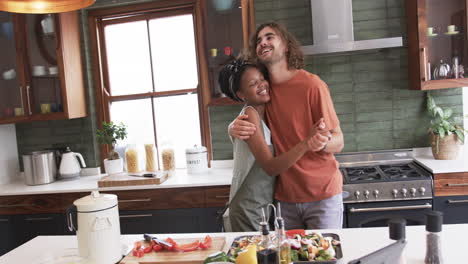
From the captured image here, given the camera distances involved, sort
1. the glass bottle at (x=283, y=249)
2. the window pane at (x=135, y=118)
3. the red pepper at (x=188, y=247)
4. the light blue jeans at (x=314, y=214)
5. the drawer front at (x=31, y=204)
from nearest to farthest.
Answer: the glass bottle at (x=283, y=249)
the red pepper at (x=188, y=247)
the light blue jeans at (x=314, y=214)
the drawer front at (x=31, y=204)
the window pane at (x=135, y=118)

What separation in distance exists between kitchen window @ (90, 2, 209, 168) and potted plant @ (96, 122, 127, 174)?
9.3 inches

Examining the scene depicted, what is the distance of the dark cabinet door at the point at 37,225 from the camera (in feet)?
10.6

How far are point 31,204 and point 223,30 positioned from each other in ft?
6.56

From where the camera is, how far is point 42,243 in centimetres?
188

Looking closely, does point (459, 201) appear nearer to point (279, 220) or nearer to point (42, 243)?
point (279, 220)

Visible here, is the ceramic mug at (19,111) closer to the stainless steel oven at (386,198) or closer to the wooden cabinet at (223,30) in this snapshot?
the wooden cabinet at (223,30)

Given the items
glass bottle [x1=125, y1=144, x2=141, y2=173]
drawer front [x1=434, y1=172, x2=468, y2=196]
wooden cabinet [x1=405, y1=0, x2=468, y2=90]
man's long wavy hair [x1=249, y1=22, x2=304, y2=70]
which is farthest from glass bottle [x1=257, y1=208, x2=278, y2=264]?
glass bottle [x1=125, y1=144, x2=141, y2=173]

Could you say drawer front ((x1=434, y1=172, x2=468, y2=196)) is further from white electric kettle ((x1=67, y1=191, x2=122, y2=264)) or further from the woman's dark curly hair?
white electric kettle ((x1=67, y1=191, x2=122, y2=264))

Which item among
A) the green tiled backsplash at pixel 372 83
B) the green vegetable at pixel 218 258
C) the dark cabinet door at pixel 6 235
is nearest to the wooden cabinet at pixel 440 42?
the green tiled backsplash at pixel 372 83

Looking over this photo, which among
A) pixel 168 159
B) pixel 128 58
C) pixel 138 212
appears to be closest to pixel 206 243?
pixel 138 212

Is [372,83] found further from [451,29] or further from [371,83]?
[451,29]

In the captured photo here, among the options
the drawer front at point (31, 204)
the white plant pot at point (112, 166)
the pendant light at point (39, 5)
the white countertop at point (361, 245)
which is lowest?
the drawer front at point (31, 204)

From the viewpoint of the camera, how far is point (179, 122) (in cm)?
371

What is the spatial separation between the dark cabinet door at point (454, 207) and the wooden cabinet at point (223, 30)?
1.64 m
